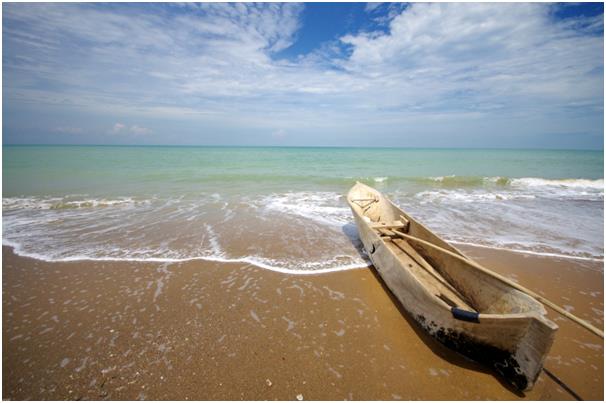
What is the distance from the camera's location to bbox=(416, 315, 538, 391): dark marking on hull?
9.45 ft

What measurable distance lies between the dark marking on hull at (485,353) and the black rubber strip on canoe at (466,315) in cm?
32

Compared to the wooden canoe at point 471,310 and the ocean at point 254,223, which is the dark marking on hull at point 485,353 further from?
the ocean at point 254,223

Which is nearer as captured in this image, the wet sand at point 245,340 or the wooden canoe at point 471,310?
the wooden canoe at point 471,310

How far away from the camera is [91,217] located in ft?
31.9

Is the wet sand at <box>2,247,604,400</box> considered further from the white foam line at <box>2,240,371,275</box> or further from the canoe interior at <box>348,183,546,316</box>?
the canoe interior at <box>348,183,546,316</box>

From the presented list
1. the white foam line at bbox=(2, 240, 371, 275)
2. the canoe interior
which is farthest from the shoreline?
→ the canoe interior

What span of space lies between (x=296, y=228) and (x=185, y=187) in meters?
10.7

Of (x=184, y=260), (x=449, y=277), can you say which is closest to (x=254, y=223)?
(x=184, y=260)

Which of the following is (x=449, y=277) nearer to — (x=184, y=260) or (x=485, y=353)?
(x=485, y=353)

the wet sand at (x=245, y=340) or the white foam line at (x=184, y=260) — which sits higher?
the white foam line at (x=184, y=260)

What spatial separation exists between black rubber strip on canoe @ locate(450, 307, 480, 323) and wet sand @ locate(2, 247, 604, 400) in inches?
32.2

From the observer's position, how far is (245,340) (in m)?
3.80

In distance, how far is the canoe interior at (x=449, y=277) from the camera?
329cm

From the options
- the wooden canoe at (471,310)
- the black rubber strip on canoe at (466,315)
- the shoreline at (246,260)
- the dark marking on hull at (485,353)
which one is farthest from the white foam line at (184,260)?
the black rubber strip on canoe at (466,315)
